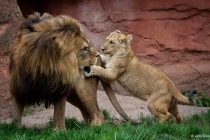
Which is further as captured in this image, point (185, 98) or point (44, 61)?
point (185, 98)

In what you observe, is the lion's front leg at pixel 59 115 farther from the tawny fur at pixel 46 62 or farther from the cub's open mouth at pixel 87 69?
the cub's open mouth at pixel 87 69

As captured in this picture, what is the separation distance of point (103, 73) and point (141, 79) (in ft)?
2.47

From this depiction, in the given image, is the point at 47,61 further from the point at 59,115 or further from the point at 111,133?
the point at 111,133

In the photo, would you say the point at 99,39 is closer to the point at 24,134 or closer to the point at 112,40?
the point at 112,40

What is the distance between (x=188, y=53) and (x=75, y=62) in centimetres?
492

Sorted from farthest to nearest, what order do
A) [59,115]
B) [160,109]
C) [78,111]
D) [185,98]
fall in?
[78,111] → [185,98] → [160,109] → [59,115]

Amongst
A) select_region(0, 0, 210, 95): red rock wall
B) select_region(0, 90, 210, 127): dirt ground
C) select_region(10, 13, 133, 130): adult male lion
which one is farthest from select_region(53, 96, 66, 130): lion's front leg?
select_region(0, 0, 210, 95): red rock wall

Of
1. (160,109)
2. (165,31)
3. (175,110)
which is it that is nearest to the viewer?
(160,109)

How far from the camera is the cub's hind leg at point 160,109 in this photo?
759 centimetres

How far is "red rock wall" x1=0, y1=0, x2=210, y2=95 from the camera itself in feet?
34.2

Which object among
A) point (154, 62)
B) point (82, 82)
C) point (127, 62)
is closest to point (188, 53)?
point (154, 62)

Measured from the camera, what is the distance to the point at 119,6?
10578 millimetres

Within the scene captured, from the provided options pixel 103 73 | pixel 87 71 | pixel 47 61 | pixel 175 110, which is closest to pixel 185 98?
pixel 175 110

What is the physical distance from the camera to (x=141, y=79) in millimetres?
7980
